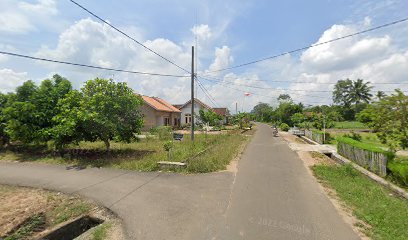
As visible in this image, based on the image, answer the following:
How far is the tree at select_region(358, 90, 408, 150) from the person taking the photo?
8836mm

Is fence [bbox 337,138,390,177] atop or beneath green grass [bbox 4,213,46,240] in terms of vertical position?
atop

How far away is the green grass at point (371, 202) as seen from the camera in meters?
5.13

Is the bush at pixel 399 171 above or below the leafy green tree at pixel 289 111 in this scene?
below

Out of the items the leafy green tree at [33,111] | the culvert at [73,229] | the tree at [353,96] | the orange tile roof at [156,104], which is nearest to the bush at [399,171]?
the culvert at [73,229]

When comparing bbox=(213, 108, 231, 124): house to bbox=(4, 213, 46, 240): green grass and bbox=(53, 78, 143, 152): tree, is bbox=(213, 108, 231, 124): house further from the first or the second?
bbox=(4, 213, 46, 240): green grass

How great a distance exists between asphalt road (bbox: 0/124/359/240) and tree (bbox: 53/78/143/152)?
2.33 meters

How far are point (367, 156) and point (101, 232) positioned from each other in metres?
12.0

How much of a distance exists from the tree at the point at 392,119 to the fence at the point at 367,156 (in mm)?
647

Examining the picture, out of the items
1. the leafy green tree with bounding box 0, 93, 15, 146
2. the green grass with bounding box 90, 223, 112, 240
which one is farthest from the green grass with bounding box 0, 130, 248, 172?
the green grass with bounding box 90, 223, 112, 240

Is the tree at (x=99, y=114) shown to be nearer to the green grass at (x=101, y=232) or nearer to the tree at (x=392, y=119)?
the green grass at (x=101, y=232)

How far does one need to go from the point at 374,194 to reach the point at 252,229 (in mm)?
4998

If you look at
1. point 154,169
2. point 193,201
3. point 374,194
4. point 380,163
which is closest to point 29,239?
point 193,201

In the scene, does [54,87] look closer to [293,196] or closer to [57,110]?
[57,110]

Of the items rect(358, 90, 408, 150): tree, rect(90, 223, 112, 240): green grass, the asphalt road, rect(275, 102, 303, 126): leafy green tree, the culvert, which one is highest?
rect(275, 102, 303, 126): leafy green tree
